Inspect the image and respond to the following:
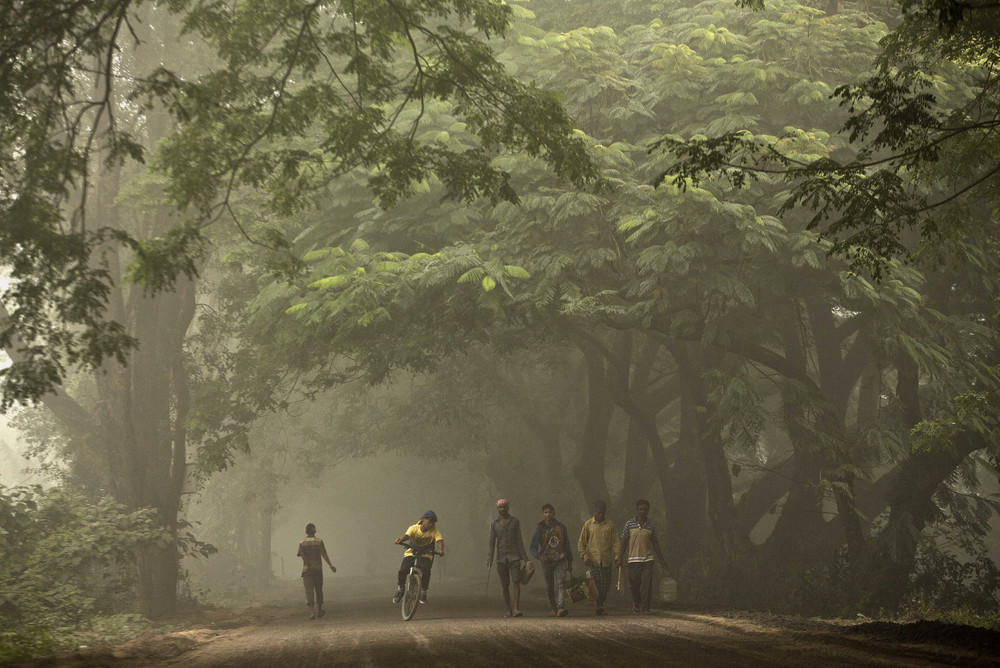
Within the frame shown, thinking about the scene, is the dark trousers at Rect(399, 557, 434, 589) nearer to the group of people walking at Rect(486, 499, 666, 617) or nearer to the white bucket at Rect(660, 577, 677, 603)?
the group of people walking at Rect(486, 499, 666, 617)

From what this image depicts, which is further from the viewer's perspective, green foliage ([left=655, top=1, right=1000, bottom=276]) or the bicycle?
the bicycle

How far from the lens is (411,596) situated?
46.3 ft

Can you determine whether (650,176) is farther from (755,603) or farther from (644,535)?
(755,603)

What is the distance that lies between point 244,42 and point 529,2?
1099cm

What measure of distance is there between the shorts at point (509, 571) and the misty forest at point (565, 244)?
3497mm

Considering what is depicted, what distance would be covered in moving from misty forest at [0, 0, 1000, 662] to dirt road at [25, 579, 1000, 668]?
1955 mm

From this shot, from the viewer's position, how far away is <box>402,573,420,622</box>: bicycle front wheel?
1404 cm

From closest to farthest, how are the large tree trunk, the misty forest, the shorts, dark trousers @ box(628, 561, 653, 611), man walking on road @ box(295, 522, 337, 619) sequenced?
1. the misty forest
2. the shorts
3. dark trousers @ box(628, 561, 653, 611)
4. man walking on road @ box(295, 522, 337, 619)
5. the large tree trunk

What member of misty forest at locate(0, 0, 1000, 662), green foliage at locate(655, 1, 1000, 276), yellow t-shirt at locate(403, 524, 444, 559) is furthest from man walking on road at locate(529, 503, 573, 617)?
green foliage at locate(655, 1, 1000, 276)

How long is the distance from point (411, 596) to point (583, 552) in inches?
112

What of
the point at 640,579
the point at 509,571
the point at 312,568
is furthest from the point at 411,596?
the point at 312,568

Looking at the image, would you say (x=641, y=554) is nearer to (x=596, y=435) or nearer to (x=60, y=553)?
(x=596, y=435)

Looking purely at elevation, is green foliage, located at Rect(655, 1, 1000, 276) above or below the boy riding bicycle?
above

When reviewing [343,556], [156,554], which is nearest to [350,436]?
[156,554]
